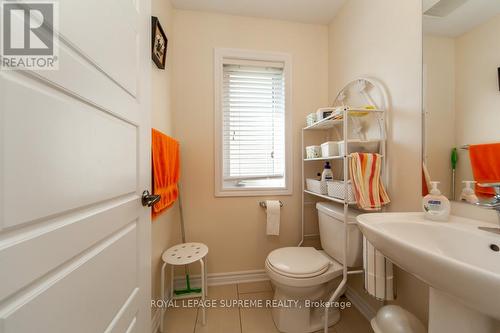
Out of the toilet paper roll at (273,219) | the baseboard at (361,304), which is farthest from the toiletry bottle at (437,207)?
the toilet paper roll at (273,219)

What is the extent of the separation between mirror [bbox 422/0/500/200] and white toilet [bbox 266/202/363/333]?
0.53 metres

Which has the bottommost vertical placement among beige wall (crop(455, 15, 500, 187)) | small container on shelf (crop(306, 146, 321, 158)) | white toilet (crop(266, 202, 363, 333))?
white toilet (crop(266, 202, 363, 333))

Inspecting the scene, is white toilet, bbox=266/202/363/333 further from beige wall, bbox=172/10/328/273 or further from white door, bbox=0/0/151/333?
white door, bbox=0/0/151/333

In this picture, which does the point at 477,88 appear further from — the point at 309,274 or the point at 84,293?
the point at 84,293

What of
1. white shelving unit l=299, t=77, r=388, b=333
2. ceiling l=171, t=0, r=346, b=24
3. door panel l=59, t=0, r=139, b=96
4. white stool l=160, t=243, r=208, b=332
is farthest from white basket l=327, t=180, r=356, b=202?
ceiling l=171, t=0, r=346, b=24

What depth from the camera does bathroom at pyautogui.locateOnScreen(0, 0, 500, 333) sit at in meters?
0.41

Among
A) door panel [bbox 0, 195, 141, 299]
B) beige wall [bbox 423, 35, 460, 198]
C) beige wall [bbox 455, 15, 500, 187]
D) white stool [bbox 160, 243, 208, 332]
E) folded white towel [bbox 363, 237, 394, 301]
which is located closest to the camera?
door panel [bbox 0, 195, 141, 299]

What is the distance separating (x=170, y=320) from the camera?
133cm

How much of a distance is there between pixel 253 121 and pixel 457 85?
1.30 meters

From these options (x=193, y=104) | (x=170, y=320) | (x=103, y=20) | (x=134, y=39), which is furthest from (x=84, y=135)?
(x=170, y=320)

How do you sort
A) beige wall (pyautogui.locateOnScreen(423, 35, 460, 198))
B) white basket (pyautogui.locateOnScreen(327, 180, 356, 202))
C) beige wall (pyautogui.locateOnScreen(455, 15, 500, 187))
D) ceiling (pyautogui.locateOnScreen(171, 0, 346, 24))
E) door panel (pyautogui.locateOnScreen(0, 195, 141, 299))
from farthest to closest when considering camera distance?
1. ceiling (pyautogui.locateOnScreen(171, 0, 346, 24))
2. white basket (pyautogui.locateOnScreen(327, 180, 356, 202))
3. beige wall (pyautogui.locateOnScreen(423, 35, 460, 198))
4. beige wall (pyautogui.locateOnScreen(455, 15, 500, 187))
5. door panel (pyautogui.locateOnScreen(0, 195, 141, 299))

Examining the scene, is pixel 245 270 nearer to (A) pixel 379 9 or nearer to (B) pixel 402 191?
A: (B) pixel 402 191

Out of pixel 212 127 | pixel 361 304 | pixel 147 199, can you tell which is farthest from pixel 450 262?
pixel 212 127

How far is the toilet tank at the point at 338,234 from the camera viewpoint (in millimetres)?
1196
